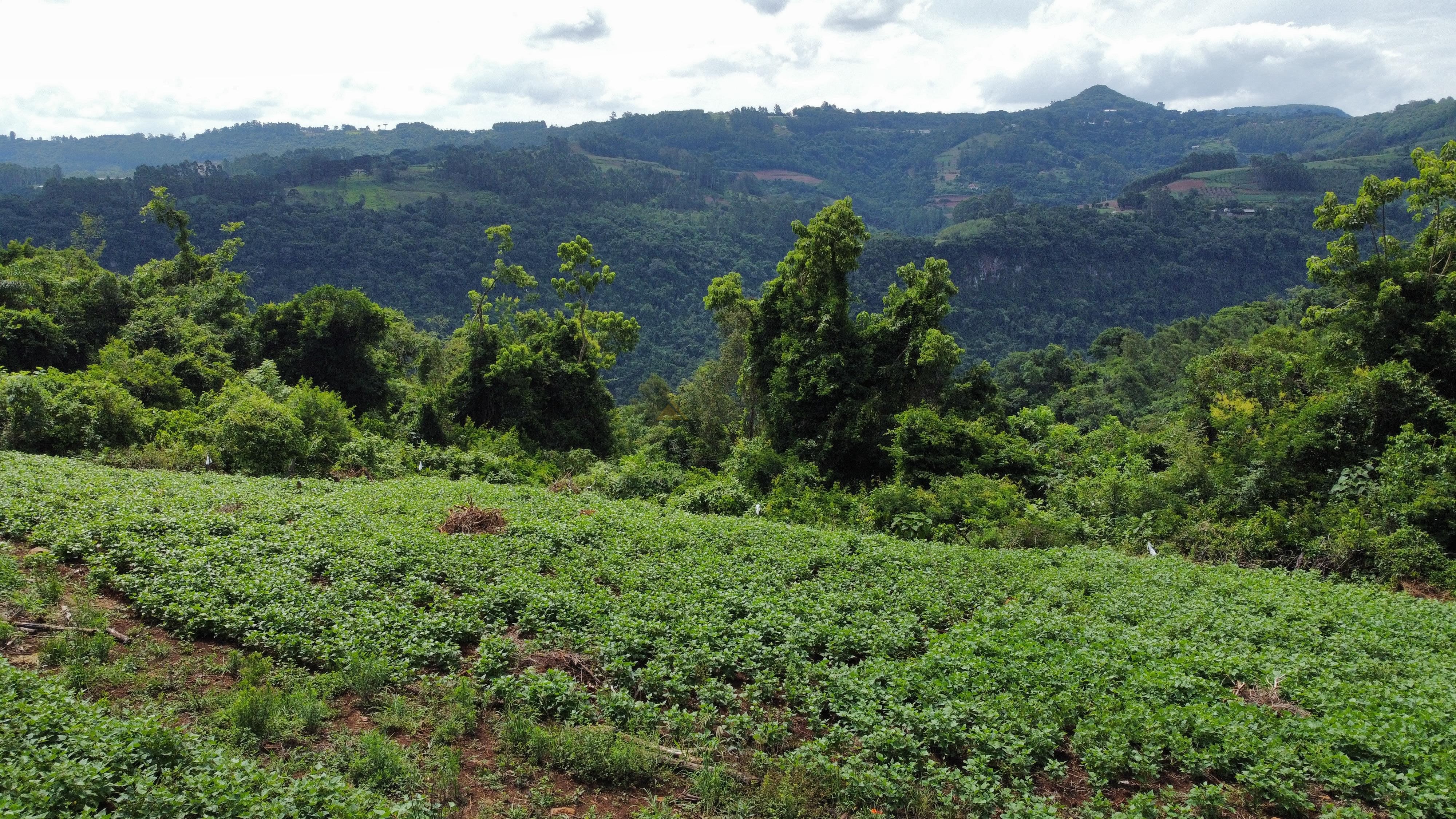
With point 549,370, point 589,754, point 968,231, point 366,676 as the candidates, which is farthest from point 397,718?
point 968,231

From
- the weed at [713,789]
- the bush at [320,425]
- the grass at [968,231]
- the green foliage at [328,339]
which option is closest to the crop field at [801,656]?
the weed at [713,789]

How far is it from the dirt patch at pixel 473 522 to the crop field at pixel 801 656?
15.0 inches

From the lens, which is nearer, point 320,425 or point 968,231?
point 320,425

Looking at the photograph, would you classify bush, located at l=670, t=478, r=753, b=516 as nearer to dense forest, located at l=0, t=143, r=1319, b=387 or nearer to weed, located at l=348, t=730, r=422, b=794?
weed, located at l=348, t=730, r=422, b=794

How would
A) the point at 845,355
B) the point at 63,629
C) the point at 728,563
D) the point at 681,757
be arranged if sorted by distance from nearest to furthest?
the point at 681,757 → the point at 63,629 → the point at 728,563 → the point at 845,355

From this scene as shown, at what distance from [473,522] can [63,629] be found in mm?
5644

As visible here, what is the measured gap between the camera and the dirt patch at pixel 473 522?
Result: 1241 centimetres

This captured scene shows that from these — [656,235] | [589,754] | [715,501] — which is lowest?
[715,501]

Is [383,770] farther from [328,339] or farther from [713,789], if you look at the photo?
[328,339]

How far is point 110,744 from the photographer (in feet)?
17.0

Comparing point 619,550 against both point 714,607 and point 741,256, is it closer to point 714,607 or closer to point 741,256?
point 714,607

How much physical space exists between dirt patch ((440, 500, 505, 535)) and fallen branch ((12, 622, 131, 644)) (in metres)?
4.62

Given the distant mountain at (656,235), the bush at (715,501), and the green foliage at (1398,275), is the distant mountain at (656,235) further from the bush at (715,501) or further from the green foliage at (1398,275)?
the green foliage at (1398,275)

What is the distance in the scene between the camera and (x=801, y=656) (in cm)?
820
